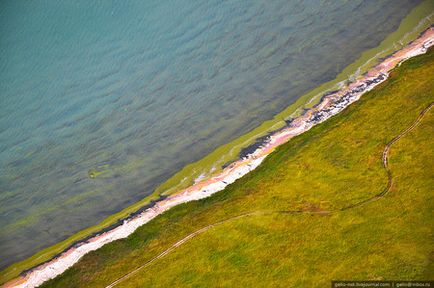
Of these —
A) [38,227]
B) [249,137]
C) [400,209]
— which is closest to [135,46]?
[249,137]

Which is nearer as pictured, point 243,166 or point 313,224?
point 313,224

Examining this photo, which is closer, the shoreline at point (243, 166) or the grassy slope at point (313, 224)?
the grassy slope at point (313, 224)

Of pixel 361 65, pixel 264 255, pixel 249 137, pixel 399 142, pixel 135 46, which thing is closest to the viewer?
pixel 264 255

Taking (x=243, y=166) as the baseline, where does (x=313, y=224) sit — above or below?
below

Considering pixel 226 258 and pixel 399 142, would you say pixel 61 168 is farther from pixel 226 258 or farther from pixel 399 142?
pixel 399 142

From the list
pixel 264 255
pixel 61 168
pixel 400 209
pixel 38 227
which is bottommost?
pixel 400 209
